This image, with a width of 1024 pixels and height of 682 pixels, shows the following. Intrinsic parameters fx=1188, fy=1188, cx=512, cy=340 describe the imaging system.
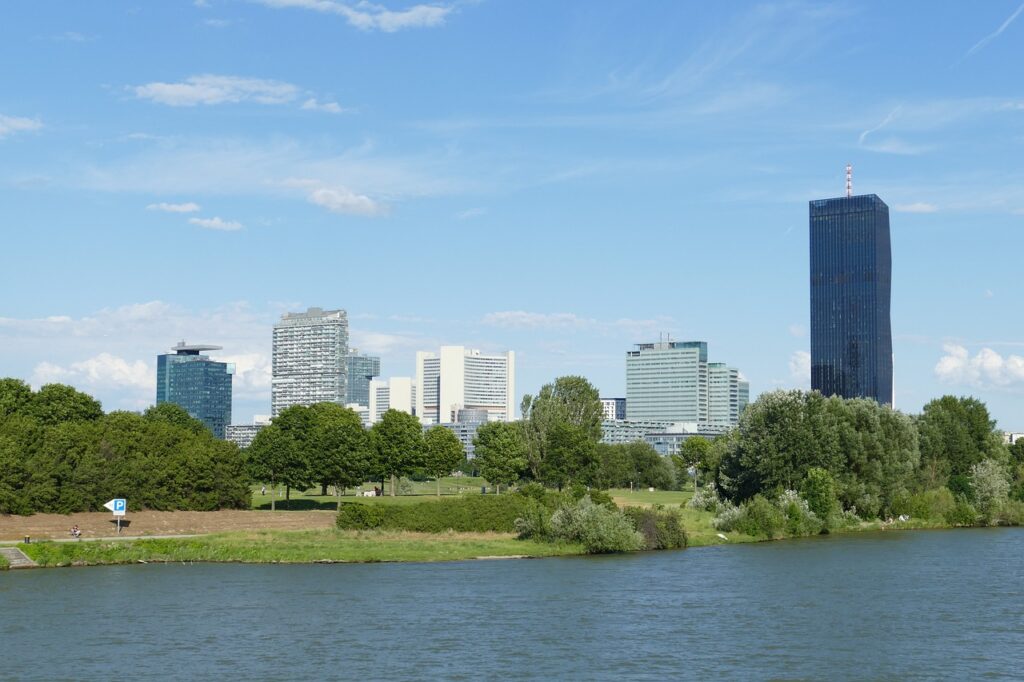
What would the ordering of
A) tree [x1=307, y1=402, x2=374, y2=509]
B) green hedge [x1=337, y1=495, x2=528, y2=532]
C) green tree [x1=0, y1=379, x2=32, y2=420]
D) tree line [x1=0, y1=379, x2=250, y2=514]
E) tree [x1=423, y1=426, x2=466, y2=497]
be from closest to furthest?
green hedge [x1=337, y1=495, x2=528, y2=532] → tree line [x1=0, y1=379, x2=250, y2=514] → green tree [x1=0, y1=379, x2=32, y2=420] → tree [x1=307, y1=402, x2=374, y2=509] → tree [x1=423, y1=426, x2=466, y2=497]

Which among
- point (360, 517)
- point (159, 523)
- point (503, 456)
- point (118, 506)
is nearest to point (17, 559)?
point (118, 506)

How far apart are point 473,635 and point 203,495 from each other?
65.4m

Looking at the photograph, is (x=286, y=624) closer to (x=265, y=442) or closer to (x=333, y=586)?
(x=333, y=586)

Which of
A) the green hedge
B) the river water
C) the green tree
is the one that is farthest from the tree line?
the river water

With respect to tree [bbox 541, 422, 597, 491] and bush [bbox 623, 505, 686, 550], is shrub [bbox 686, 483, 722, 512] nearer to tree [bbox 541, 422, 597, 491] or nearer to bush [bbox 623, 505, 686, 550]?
tree [bbox 541, 422, 597, 491]

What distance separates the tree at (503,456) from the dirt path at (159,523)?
40.6m

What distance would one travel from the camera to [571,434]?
490ft

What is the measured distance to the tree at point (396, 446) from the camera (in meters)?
142

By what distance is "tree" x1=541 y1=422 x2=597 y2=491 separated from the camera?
148875mm

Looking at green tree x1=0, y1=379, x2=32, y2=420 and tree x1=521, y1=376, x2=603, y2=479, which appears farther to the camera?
tree x1=521, y1=376, x2=603, y2=479

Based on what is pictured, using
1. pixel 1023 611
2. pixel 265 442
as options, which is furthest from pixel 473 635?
pixel 265 442

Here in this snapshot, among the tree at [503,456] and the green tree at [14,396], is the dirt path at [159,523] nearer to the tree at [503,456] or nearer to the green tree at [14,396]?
the green tree at [14,396]

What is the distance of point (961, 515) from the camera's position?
402ft

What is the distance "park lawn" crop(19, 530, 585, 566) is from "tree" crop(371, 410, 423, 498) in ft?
156
